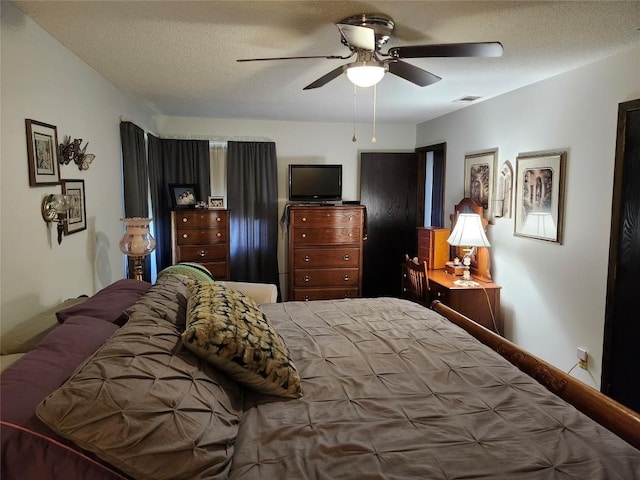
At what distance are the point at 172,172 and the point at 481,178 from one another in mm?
3535

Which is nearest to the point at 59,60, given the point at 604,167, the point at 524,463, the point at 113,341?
the point at 113,341

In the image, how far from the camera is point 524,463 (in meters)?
1.14

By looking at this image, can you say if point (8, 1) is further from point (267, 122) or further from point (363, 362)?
point (267, 122)

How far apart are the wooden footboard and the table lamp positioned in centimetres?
156

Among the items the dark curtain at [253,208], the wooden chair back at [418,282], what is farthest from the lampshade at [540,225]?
the dark curtain at [253,208]

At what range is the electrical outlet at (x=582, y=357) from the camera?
288 centimetres

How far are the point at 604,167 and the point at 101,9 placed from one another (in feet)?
9.94

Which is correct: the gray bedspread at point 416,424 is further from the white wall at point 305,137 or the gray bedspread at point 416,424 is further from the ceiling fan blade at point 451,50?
the white wall at point 305,137

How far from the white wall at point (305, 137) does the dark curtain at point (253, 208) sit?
16 centimetres

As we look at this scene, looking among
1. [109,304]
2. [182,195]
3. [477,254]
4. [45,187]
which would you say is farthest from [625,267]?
[182,195]

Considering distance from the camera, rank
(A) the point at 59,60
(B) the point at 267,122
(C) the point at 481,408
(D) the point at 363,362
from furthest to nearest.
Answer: (B) the point at 267,122 → (A) the point at 59,60 → (D) the point at 363,362 → (C) the point at 481,408

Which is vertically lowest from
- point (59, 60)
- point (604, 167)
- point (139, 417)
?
point (139, 417)

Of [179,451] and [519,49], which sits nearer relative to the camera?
[179,451]

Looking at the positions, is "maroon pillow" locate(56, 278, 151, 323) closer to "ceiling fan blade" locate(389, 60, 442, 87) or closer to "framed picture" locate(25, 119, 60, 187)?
"framed picture" locate(25, 119, 60, 187)
